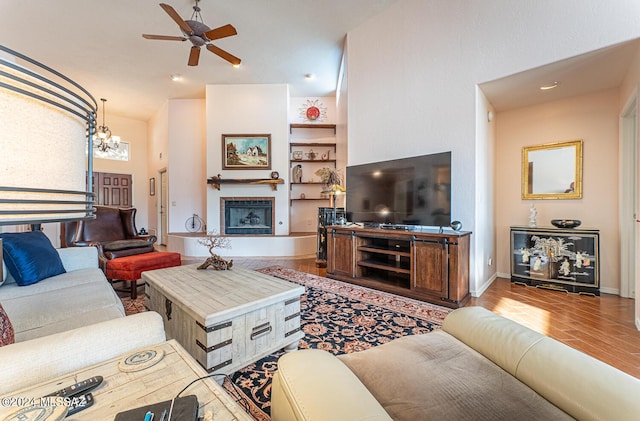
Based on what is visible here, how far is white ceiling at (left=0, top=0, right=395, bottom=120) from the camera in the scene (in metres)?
3.59

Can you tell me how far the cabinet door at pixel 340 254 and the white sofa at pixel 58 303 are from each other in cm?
248

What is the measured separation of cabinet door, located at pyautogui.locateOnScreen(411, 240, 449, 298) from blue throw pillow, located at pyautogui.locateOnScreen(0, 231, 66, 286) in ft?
10.7

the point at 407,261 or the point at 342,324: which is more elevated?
the point at 407,261

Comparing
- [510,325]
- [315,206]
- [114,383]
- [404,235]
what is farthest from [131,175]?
[510,325]

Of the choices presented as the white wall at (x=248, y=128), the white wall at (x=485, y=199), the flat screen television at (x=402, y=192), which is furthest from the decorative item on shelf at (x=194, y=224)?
the white wall at (x=485, y=199)

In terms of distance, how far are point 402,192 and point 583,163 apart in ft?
7.24

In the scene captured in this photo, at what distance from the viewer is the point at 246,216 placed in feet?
19.3

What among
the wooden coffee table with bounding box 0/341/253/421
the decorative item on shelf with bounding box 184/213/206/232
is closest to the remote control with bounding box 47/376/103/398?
the wooden coffee table with bounding box 0/341/253/421

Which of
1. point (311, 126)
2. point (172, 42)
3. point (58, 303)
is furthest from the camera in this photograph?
point (311, 126)

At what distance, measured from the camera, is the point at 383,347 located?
1.15 m

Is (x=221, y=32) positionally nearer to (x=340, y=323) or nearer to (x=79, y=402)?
(x=340, y=323)

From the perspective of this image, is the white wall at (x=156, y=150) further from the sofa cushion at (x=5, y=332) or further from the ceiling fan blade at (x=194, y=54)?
the sofa cushion at (x=5, y=332)

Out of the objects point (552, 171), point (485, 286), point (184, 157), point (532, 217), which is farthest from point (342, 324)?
point (184, 157)

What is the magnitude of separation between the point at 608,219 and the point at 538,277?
0.99m
